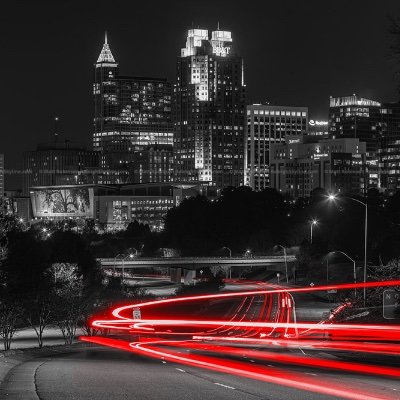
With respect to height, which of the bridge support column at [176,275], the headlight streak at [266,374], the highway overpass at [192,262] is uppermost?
the headlight streak at [266,374]

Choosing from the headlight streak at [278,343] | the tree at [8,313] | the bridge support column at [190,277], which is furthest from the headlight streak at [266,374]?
the bridge support column at [190,277]

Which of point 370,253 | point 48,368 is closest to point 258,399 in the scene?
point 48,368

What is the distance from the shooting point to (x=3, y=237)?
5619cm

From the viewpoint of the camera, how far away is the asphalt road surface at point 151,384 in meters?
26.8

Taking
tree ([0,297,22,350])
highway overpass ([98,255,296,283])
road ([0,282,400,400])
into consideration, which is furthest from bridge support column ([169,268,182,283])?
road ([0,282,400,400])

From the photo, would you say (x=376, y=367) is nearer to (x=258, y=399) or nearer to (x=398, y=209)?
→ (x=258, y=399)

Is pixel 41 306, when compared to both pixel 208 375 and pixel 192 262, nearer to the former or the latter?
pixel 208 375

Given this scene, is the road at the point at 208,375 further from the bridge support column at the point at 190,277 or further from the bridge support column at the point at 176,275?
the bridge support column at the point at 176,275

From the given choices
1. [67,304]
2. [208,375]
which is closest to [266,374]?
[208,375]

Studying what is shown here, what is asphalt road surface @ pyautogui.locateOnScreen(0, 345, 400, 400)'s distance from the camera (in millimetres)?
26766

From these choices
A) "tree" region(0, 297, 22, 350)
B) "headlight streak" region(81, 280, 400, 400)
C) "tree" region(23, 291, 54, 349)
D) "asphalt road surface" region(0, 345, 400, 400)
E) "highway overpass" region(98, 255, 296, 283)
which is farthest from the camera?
"highway overpass" region(98, 255, 296, 283)

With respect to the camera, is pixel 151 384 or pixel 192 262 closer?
pixel 151 384

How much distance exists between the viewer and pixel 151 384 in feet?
97.8

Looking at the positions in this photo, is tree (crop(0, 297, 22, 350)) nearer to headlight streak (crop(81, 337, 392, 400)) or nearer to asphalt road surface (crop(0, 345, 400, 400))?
headlight streak (crop(81, 337, 392, 400))
